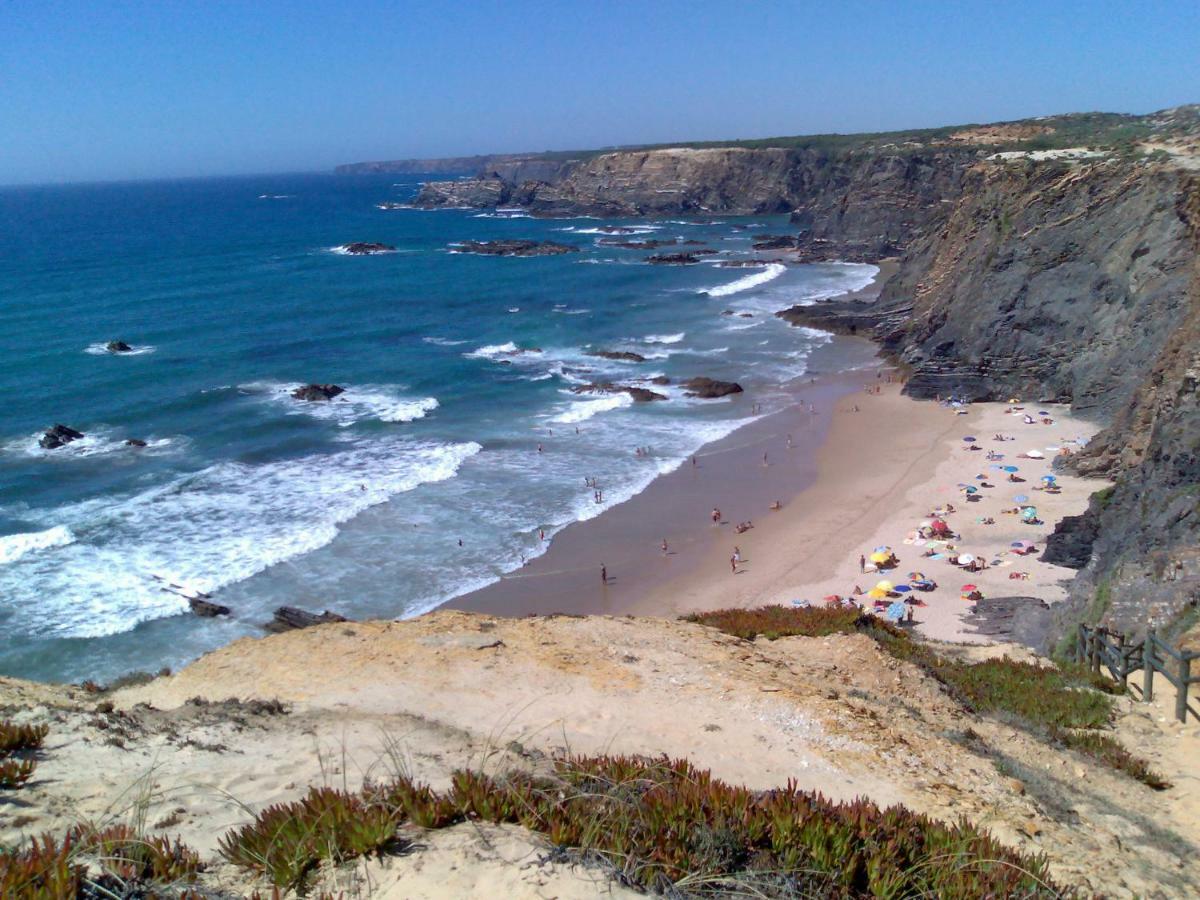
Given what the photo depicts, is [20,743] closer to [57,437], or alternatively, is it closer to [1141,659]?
[1141,659]

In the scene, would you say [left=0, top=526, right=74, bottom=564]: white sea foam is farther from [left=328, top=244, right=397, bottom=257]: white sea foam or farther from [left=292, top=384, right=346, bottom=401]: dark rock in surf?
[left=328, top=244, right=397, bottom=257]: white sea foam

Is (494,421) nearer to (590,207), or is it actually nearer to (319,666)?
(319,666)

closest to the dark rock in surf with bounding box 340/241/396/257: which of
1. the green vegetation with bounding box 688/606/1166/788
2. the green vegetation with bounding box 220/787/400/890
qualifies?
the green vegetation with bounding box 688/606/1166/788

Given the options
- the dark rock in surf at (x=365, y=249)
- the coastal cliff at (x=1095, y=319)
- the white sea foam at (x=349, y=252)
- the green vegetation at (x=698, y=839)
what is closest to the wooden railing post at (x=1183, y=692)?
the coastal cliff at (x=1095, y=319)

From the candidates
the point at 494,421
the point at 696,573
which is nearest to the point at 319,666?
the point at 696,573

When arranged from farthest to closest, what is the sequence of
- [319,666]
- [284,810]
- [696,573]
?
[696,573] < [319,666] < [284,810]

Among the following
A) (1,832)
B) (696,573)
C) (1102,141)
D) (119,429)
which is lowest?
(696,573)
